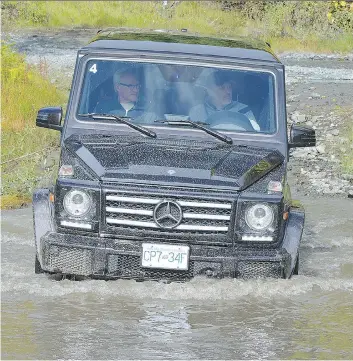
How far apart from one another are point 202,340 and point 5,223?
4190mm

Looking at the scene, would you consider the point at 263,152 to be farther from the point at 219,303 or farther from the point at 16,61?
the point at 16,61

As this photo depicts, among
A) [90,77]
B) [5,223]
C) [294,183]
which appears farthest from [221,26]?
[90,77]

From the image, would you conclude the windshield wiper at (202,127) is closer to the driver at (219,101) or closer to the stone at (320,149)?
the driver at (219,101)

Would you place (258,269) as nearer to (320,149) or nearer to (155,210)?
(155,210)

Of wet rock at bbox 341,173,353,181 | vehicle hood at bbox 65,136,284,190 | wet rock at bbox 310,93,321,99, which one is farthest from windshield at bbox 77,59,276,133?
wet rock at bbox 310,93,321,99

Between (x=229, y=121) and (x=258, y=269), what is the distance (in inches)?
51.6

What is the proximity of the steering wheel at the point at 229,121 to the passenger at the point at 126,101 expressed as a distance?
17.4 inches

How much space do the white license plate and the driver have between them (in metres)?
1.31

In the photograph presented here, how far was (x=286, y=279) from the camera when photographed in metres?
8.41

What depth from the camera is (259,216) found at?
8.18 metres

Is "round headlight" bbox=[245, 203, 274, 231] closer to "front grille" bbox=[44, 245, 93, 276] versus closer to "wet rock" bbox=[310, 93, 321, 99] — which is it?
"front grille" bbox=[44, 245, 93, 276]

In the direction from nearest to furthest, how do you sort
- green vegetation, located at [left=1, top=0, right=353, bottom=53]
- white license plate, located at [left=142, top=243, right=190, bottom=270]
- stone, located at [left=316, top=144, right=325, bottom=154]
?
1. white license plate, located at [left=142, top=243, right=190, bottom=270]
2. stone, located at [left=316, top=144, right=325, bottom=154]
3. green vegetation, located at [left=1, top=0, right=353, bottom=53]

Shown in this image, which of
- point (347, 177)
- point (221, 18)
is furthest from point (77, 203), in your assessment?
point (221, 18)

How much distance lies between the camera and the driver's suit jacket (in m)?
8.95
